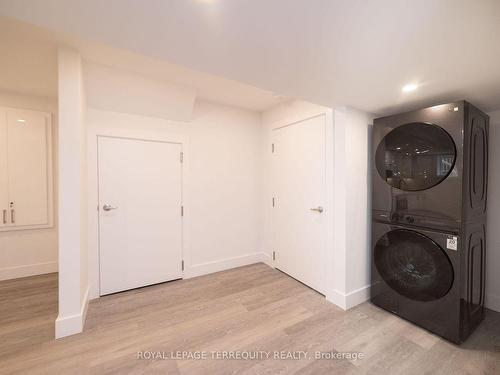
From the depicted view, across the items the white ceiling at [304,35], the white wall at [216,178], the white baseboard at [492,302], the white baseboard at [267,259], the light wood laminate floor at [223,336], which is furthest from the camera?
the white baseboard at [267,259]

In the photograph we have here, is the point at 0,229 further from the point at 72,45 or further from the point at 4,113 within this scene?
the point at 72,45

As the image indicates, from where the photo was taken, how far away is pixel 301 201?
2.60 m

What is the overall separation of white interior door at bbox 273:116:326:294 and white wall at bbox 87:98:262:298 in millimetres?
414

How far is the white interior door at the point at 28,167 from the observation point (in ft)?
8.69

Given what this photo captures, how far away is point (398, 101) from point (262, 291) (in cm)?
233

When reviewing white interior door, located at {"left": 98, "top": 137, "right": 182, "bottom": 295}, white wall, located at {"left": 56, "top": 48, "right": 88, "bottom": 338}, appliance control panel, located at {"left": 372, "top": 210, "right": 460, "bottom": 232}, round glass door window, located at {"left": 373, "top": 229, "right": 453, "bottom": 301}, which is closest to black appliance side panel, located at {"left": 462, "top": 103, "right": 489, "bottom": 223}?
appliance control panel, located at {"left": 372, "top": 210, "right": 460, "bottom": 232}

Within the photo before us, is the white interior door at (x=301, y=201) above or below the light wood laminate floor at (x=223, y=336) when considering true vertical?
above

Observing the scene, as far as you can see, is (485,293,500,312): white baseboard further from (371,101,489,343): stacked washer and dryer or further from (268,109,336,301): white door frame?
(268,109,336,301): white door frame

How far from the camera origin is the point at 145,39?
1029mm

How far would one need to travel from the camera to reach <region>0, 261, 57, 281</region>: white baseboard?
8.66ft

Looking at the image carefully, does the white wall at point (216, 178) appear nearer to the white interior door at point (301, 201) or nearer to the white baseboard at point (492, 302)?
the white interior door at point (301, 201)

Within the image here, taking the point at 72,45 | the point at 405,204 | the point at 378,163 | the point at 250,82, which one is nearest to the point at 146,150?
the point at 72,45

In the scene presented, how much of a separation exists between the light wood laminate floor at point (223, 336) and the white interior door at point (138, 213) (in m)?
0.25

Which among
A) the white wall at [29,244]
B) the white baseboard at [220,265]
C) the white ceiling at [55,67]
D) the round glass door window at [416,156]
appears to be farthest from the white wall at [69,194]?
the round glass door window at [416,156]
